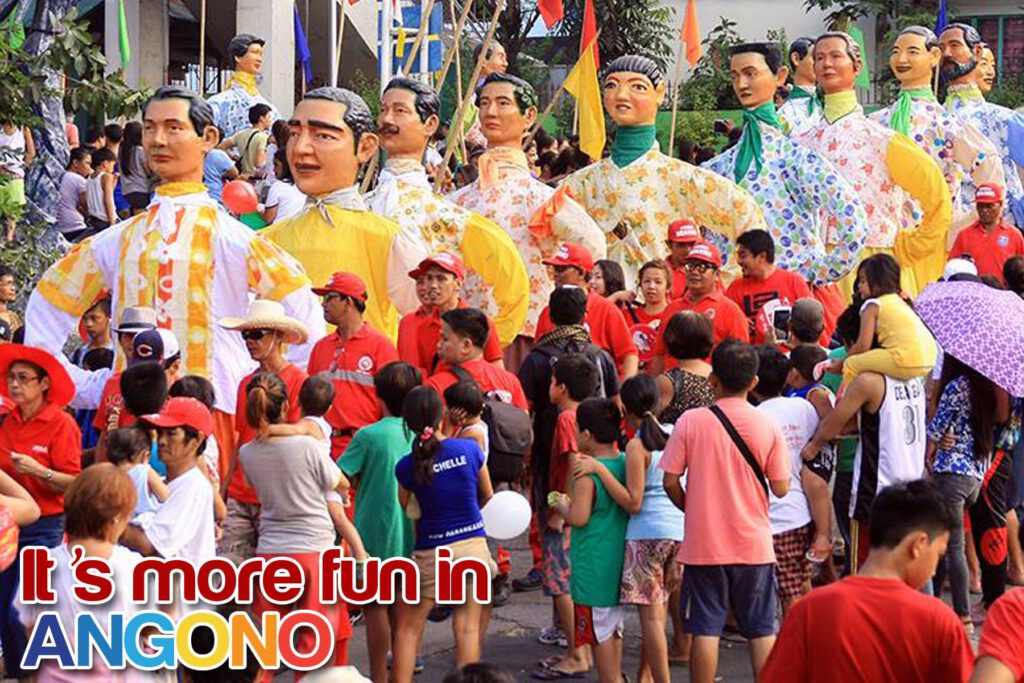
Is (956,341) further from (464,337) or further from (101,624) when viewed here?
(101,624)

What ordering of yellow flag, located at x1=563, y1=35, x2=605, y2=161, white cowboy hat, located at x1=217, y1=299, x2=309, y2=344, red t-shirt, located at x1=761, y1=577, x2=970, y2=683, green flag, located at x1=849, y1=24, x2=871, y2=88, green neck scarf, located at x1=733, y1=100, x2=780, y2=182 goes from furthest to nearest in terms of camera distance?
green flag, located at x1=849, y1=24, x2=871, y2=88
yellow flag, located at x1=563, y1=35, x2=605, y2=161
green neck scarf, located at x1=733, y1=100, x2=780, y2=182
white cowboy hat, located at x1=217, y1=299, x2=309, y2=344
red t-shirt, located at x1=761, y1=577, x2=970, y2=683

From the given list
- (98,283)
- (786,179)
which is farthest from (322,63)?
(98,283)

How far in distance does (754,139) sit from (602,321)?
2642 millimetres

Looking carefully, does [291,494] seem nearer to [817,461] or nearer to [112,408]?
[112,408]

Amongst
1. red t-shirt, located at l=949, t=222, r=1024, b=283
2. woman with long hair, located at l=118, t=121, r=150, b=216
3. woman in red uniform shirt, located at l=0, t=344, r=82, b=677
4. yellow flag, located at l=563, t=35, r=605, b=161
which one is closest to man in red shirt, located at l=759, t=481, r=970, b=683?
woman in red uniform shirt, located at l=0, t=344, r=82, b=677

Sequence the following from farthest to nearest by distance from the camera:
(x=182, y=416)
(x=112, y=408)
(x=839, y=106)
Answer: (x=839, y=106)
(x=112, y=408)
(x=182, y=416)

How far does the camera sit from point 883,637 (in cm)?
432

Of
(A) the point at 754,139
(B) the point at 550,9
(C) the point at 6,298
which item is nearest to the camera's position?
(C) the point at 6,298

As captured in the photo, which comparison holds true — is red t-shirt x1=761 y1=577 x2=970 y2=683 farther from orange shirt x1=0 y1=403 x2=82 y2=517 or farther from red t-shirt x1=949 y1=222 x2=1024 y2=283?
red t-shirt x1=949 y1=222 x2=1024 y2=283

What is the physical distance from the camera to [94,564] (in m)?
5.03

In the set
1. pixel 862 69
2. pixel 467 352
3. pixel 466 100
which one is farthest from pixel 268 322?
Answer: pixel 862 69

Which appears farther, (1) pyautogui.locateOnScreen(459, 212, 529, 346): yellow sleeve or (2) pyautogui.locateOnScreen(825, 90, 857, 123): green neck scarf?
(2) pyautogui.locateOnScreen(825, 90, 857, 123): green neck scarf

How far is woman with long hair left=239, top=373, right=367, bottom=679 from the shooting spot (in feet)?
20.7

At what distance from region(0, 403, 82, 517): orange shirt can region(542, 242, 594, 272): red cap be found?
9.00 feet
